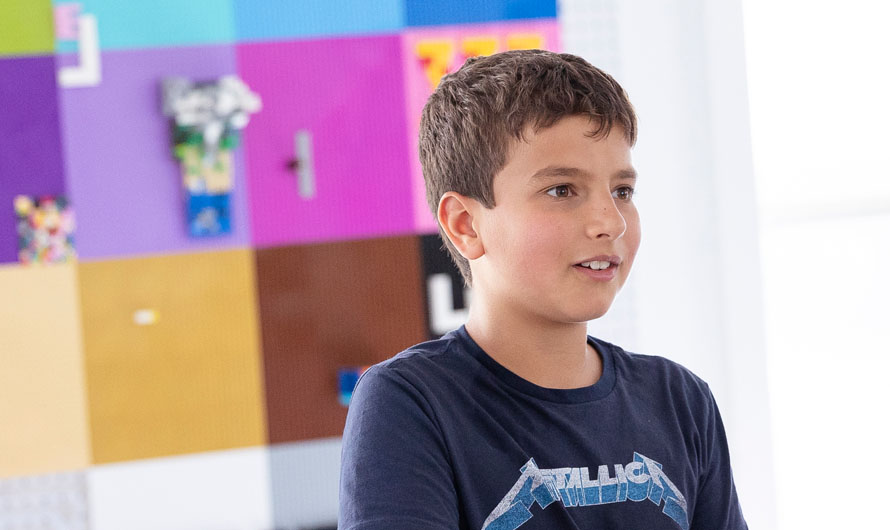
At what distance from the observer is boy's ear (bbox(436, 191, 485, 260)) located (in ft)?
3.03

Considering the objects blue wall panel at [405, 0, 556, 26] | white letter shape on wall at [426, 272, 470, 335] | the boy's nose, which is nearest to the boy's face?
the boy's nose

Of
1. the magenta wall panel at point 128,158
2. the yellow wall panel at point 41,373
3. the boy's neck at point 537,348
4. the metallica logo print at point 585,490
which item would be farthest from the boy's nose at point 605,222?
the yellow wall panel at point 41,373

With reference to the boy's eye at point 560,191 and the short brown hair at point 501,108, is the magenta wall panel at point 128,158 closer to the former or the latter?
the short brown hair at point 501,108

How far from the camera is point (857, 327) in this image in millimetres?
2176

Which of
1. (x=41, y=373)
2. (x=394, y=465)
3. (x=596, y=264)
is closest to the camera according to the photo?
(x=394, y=465)

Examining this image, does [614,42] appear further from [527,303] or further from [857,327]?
[527,303]

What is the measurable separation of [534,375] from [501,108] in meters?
0.27

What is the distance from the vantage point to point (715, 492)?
3.05 ft

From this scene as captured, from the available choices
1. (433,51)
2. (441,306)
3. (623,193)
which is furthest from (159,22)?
(623,193)

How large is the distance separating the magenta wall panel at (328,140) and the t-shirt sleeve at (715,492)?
123cm

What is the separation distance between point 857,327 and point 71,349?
5.98 ft

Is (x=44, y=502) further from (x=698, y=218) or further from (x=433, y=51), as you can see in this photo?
(x=698, y=218)

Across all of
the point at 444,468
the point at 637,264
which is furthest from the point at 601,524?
the point at 637,264

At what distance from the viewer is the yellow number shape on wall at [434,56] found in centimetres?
211
